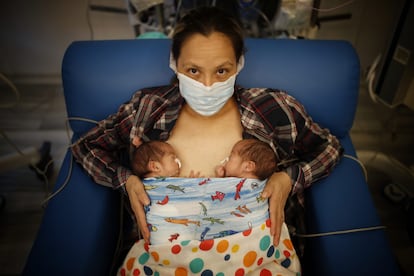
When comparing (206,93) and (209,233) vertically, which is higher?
(206,93)

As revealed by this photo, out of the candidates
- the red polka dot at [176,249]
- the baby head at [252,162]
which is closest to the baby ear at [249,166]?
the baby head at [252,162]

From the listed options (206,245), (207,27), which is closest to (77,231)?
(206,245)

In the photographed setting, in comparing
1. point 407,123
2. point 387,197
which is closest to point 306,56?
point 387,197

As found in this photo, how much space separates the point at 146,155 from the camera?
3.81 feet

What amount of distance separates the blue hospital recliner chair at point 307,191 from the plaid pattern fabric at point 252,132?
0.06 metres

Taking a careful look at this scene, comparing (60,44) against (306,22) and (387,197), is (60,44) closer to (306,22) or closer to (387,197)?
(306,22)

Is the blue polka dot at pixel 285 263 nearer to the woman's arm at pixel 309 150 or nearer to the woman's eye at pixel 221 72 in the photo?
the woman's arm at pixel 309 150

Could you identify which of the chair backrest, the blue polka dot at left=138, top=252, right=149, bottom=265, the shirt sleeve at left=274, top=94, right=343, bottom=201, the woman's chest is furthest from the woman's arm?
the blue polka dot at left=138, top=252, right=149, bottom=265

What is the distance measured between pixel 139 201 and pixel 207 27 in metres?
0.64

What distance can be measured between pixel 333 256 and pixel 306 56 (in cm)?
78

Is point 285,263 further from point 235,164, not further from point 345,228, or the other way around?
point 235,164

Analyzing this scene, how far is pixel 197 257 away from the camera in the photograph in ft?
3.37

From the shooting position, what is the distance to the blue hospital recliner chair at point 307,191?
1032 millimetres

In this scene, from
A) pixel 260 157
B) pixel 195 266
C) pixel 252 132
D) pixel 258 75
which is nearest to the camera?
pixel 195 266
